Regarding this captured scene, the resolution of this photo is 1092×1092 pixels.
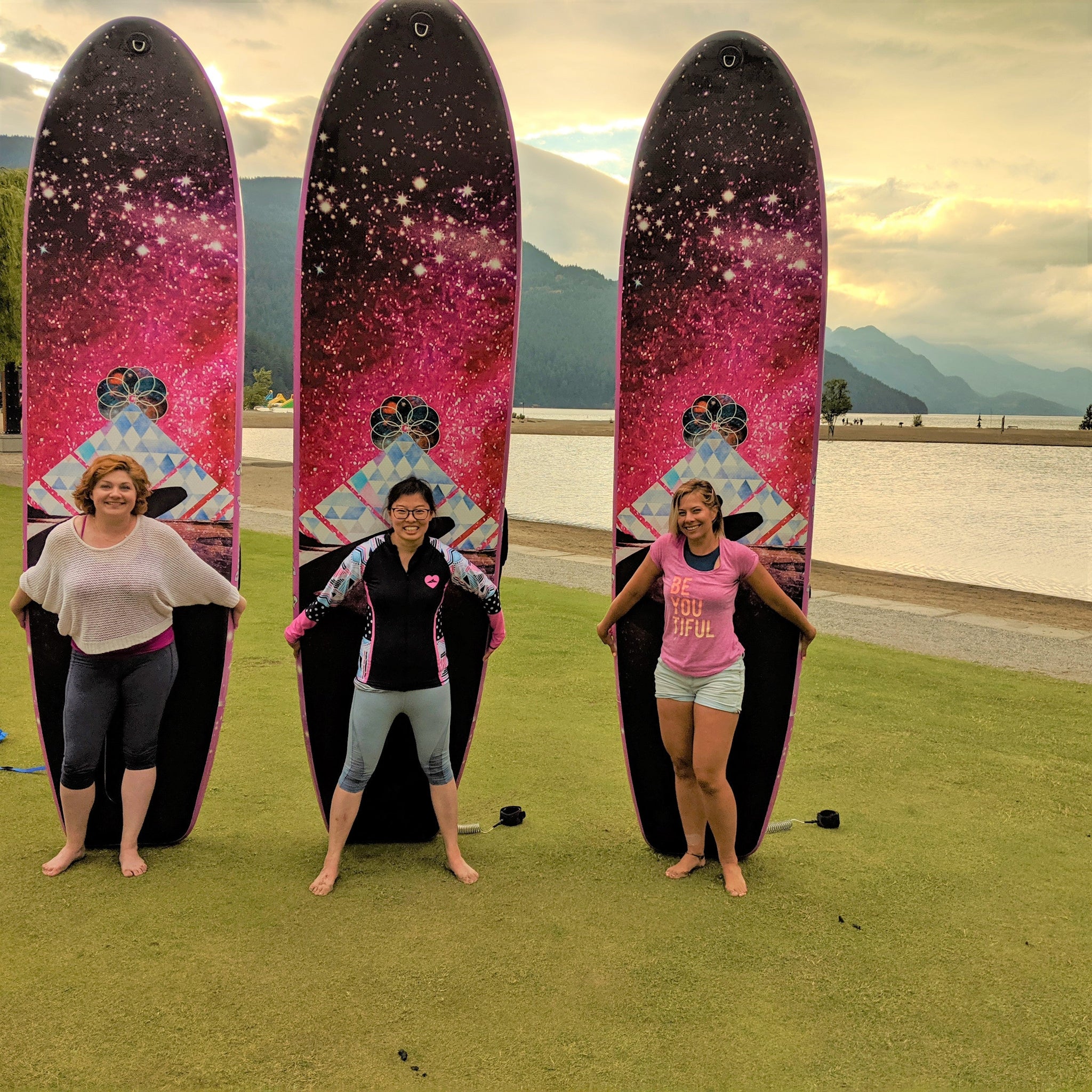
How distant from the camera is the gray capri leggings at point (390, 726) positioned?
2.77m

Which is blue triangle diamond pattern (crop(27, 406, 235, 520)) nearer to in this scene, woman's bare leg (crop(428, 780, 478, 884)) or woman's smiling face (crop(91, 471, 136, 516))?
woman's smiling face (crop(91, 471, 136, 516))

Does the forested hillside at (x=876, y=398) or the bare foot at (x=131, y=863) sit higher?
the forested hillside at (x=876, y=398)

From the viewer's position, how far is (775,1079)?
204cm

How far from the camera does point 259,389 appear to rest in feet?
306

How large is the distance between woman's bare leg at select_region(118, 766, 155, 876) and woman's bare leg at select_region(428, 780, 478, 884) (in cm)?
84

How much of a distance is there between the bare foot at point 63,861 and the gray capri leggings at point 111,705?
0.66 feet

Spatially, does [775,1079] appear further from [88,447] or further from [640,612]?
[88,447]

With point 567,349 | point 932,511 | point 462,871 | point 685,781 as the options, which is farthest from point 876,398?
point 462,871

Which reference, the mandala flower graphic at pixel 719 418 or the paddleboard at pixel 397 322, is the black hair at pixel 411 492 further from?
the mandala flower graphic at pixel 719 418

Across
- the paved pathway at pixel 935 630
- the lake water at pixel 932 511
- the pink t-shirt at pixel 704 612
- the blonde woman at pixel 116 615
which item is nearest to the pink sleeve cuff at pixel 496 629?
the pink t-shirt at pixel 704 612

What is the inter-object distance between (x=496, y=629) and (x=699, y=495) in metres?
0.77

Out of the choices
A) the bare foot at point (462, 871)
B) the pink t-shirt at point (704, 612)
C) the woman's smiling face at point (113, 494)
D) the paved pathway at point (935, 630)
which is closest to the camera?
the woman's smiling face at point (113, 494)

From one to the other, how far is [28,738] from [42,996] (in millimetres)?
1982

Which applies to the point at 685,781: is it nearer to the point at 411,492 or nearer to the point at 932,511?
the point at 411,492
